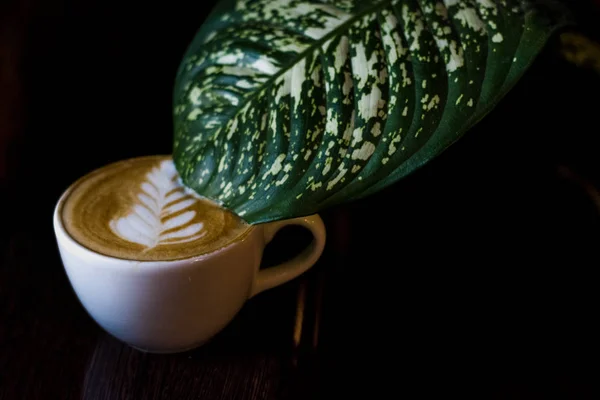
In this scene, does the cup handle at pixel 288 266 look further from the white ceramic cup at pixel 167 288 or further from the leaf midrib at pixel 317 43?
the leaf midrib at pixel 317 43

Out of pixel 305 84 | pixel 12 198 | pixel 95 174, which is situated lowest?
pixel 12 198

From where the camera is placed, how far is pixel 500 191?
73 cm

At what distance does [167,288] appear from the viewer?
45 cm

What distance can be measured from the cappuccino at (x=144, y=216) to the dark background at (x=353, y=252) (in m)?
0.11

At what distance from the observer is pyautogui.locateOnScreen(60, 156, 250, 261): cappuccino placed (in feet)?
1.55

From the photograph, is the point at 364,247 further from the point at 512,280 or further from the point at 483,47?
the point at 483,47

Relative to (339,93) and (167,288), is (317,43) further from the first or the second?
(167,288)

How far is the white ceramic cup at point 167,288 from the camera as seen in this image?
45 centimetres

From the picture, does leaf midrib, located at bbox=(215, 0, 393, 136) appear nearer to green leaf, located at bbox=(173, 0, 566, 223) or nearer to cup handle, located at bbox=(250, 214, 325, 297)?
green leaf, located at bbox=(173, 0, 566, 223)

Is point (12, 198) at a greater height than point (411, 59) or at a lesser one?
lesser

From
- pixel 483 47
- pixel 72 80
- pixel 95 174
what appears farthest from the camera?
pixel 72 80

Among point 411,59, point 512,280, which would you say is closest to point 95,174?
point 411,59

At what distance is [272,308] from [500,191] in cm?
32

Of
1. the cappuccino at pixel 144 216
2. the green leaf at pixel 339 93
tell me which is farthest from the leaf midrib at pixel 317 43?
the cappuccino at pixel 144 216
